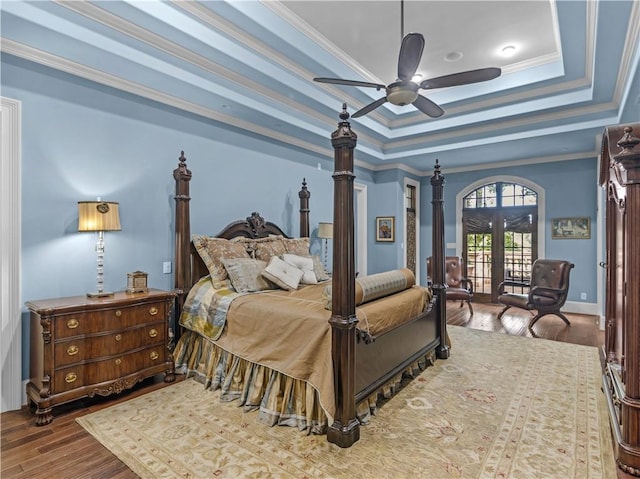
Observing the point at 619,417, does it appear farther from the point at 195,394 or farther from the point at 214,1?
the point at 214,1

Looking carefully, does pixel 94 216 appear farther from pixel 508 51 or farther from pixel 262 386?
pixel 508 51

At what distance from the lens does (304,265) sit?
4.17m

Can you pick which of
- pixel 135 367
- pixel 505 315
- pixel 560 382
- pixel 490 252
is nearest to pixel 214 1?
pixel 135 367

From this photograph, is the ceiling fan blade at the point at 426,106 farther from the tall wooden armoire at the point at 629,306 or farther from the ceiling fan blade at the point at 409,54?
the tall wooden armoire at the point at 629,306

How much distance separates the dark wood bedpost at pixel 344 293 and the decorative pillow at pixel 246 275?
137cm

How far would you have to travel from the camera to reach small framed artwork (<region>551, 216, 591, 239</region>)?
247 inches

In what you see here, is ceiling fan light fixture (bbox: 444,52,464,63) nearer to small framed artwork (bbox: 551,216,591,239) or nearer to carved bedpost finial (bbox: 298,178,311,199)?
carved bedpost finial (bbox: 298,178,311,199)

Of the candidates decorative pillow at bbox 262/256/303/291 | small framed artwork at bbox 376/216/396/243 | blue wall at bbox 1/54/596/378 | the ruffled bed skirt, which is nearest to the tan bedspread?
the ruffled bed skirt

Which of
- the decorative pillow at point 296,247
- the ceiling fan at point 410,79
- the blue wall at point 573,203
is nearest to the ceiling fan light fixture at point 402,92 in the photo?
the ceiling fan at point 410,79

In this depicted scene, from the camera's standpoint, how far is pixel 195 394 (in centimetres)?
300

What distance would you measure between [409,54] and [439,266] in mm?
2283

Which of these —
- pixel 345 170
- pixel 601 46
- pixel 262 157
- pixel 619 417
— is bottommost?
pixel 619 417

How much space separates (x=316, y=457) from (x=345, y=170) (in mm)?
1778

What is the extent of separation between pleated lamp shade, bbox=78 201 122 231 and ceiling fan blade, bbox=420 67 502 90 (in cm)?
274
